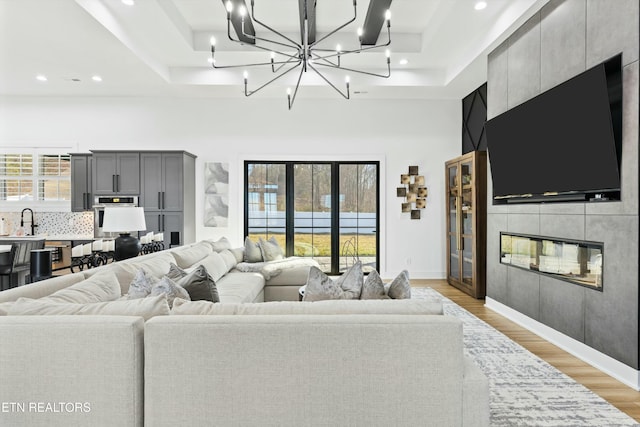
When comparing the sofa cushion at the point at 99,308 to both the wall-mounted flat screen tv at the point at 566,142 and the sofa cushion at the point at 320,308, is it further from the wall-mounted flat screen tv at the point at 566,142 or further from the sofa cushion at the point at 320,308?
the wall-mounted flat screen tv at the point at 566,142

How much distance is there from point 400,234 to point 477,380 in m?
5.13

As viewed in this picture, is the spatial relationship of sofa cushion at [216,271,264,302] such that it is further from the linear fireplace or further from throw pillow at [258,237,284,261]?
the linear fireplace

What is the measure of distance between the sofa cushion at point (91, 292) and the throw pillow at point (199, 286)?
0.38m

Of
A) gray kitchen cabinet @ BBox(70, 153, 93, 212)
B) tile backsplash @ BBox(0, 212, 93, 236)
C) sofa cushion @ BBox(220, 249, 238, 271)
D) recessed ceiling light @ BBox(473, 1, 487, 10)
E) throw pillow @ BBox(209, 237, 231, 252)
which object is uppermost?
recessed ceiling light @ BBox(473, 1, 487, 10)

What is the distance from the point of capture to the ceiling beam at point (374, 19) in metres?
3.90

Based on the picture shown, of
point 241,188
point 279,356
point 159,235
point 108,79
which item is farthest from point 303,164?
point 279,356

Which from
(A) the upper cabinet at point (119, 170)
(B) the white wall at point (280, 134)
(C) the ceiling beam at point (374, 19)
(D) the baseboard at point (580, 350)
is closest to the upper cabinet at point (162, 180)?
(A) the upper cabinet at point (119, 170)

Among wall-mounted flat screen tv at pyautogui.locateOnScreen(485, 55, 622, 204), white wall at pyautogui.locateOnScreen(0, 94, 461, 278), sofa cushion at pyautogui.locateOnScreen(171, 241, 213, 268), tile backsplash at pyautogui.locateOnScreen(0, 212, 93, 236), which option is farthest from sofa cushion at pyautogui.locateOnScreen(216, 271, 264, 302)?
tile backsplash at pyautogui.locateOnScreen(0, 212, 93, 236)

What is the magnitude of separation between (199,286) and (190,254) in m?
1.81

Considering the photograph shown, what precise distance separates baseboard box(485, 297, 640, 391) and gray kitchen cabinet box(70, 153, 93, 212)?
20.6ft

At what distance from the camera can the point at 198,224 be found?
6.44 metres

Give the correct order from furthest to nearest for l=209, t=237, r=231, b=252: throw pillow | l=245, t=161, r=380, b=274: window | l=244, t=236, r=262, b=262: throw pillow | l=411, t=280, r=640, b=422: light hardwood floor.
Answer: l=245, t=161, r=380, b=274: window → l=244, t=236, r=262, b=262: throw pillow → l=209, t=237, r=231, b=252: throw pillow → l=411, t=280, r=640, b=422: light hardwood floor

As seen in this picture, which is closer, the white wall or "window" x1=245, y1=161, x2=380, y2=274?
the white wall

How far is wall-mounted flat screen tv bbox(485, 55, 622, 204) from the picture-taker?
8.85ft
